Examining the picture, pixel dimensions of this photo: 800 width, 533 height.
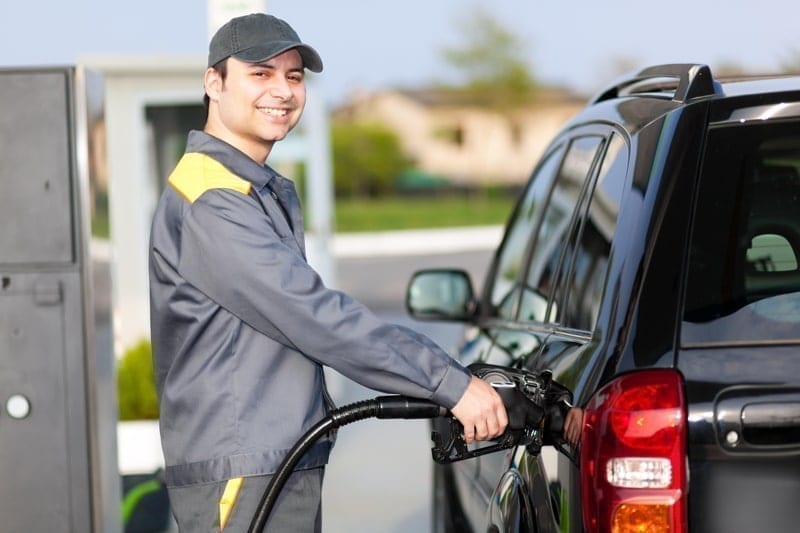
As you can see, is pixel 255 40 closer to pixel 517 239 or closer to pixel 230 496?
pixel 230 496

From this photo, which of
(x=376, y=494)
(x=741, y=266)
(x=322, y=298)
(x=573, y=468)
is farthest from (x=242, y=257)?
(x=376, y=494)

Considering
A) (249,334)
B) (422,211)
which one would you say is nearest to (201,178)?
(249,334)

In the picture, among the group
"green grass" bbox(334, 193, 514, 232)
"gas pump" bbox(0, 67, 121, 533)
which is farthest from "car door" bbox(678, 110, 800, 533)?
"green grass" bbox(334, 193, 514, 232)

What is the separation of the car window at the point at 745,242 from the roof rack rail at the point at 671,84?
0.20 m

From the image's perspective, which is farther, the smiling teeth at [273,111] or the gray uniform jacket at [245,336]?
the smiling teeth at [273,111]

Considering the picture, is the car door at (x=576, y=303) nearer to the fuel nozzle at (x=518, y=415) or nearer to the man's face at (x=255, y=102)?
the fuel nozzle at (x=518, y=415)

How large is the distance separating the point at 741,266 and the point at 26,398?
8.45 ft

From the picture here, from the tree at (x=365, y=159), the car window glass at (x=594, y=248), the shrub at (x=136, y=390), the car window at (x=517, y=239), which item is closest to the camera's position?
the car window glass at (x=594, y=248)

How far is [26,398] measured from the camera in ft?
14.9

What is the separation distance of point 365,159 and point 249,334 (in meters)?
59.0

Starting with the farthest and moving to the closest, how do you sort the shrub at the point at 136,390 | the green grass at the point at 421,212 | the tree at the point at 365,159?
the tree at the point at 365,159
the green grass at the point at 421,212
the shrub at the point at 136,390

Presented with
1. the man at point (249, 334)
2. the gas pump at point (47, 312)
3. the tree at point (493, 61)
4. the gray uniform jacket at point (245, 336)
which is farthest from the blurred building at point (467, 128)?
the gray uniform jacket at point (245, 336)

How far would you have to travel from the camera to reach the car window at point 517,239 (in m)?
4.50

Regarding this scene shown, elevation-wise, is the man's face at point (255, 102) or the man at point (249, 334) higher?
the man's face at point (255, 102)
